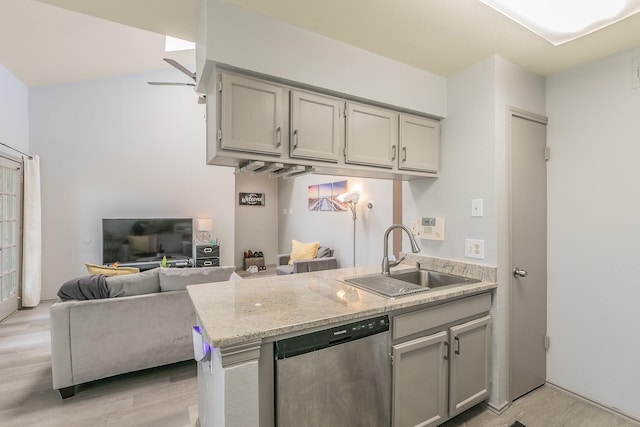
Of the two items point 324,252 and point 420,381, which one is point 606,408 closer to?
→ point 420,381

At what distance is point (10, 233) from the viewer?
13.6 ft

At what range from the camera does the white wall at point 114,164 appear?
16.4 feet

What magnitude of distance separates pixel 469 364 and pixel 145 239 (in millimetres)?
5490

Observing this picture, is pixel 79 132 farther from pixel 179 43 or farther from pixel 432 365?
pixel 432 365

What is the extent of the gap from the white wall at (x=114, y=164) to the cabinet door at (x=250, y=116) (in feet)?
15.8

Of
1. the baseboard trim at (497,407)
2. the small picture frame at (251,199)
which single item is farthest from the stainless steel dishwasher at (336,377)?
the small picture frame at (251,199)

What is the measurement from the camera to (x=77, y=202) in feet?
17.0

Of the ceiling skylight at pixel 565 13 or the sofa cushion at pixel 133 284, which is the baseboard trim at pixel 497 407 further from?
the sofa cushion at pixel 133 284

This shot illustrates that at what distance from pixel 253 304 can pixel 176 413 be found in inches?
48.7

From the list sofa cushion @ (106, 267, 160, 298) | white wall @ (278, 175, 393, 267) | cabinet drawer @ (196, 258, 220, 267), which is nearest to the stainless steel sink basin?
white wall @ (278, 175, 393, 267)

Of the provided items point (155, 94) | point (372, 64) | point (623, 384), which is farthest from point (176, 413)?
point (155, 94)

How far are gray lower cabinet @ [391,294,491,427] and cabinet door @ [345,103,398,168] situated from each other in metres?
1.01

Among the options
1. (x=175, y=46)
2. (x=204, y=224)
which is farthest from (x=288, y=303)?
(x=175, y=46)

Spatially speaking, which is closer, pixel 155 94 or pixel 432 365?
pixel 432 365
